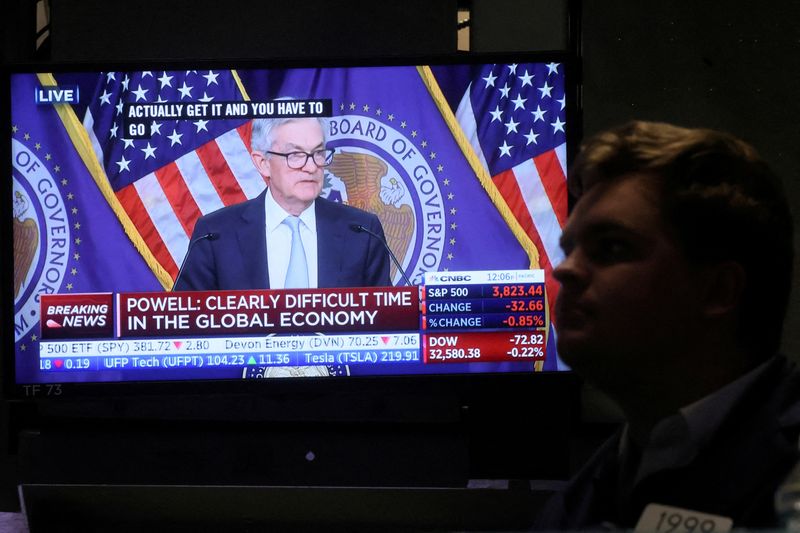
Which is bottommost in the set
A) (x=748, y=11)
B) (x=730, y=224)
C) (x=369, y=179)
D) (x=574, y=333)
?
(x=574, y=333)

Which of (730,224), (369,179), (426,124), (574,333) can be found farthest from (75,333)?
(730,224)

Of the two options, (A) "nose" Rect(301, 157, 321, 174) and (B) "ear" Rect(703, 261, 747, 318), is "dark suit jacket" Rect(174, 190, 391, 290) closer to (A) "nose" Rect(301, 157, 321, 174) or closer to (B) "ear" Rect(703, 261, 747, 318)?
(A) "nose" Rect(301, 157, 321, 174)

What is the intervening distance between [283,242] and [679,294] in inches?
53.2

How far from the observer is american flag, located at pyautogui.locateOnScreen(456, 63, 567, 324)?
7.57 ft

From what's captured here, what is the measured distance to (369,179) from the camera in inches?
91.8

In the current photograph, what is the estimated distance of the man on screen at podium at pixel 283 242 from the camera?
232cm

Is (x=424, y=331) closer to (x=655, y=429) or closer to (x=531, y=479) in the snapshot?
(x=531, y=479)

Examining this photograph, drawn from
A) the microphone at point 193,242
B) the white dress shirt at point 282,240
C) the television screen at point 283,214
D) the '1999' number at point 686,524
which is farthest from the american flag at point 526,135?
the '1999' number at point 686,524

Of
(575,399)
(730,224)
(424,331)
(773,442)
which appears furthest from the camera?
(575,399)

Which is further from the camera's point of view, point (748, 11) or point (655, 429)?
point (748, 11)

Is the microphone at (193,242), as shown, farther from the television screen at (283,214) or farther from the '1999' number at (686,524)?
the '1999' number at (686,524)

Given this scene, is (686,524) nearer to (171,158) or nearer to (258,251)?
(258,251)

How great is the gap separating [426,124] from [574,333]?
127 cm

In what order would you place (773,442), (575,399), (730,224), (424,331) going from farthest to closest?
(575,399), (424,331), (730,224), (773,442)
